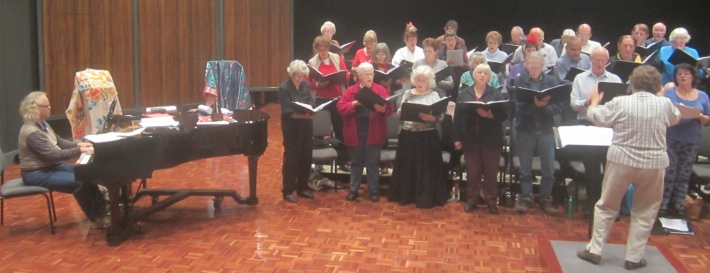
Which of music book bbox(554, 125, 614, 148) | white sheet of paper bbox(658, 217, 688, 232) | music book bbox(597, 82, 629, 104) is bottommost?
white sheet of paper bbox(658, 217, 688, 232)

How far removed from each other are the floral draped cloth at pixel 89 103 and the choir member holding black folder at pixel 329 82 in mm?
2036

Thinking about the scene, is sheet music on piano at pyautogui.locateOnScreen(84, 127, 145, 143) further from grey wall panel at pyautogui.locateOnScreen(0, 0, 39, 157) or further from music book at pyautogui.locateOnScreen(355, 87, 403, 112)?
grey wall panel at pyautogui.locateOnScreen(0, 0, 39, 157)

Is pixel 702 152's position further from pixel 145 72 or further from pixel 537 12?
pixel 145 72

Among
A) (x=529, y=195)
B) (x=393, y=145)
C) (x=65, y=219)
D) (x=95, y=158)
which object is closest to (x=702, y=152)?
(x=529, y=195)

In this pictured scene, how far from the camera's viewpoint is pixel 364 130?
648 centimetres

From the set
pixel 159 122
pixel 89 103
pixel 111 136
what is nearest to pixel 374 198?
pixel 159 122

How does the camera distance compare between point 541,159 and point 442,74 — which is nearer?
point 541,159

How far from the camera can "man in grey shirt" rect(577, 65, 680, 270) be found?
4211 millimetres

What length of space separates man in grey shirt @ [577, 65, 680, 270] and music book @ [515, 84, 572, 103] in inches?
50.1

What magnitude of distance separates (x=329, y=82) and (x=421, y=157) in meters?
1.42

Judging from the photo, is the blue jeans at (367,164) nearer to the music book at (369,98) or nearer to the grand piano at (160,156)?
the music book at (369,98)

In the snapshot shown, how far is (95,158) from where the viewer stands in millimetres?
4922

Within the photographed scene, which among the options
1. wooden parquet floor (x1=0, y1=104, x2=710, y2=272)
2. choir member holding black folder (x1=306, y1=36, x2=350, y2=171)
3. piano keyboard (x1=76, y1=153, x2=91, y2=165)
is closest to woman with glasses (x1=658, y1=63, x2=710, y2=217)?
wooden parquet floor (x1=0, y1=104, x2=710, y2=272)

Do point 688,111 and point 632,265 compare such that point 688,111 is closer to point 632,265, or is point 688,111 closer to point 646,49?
point 632,265
